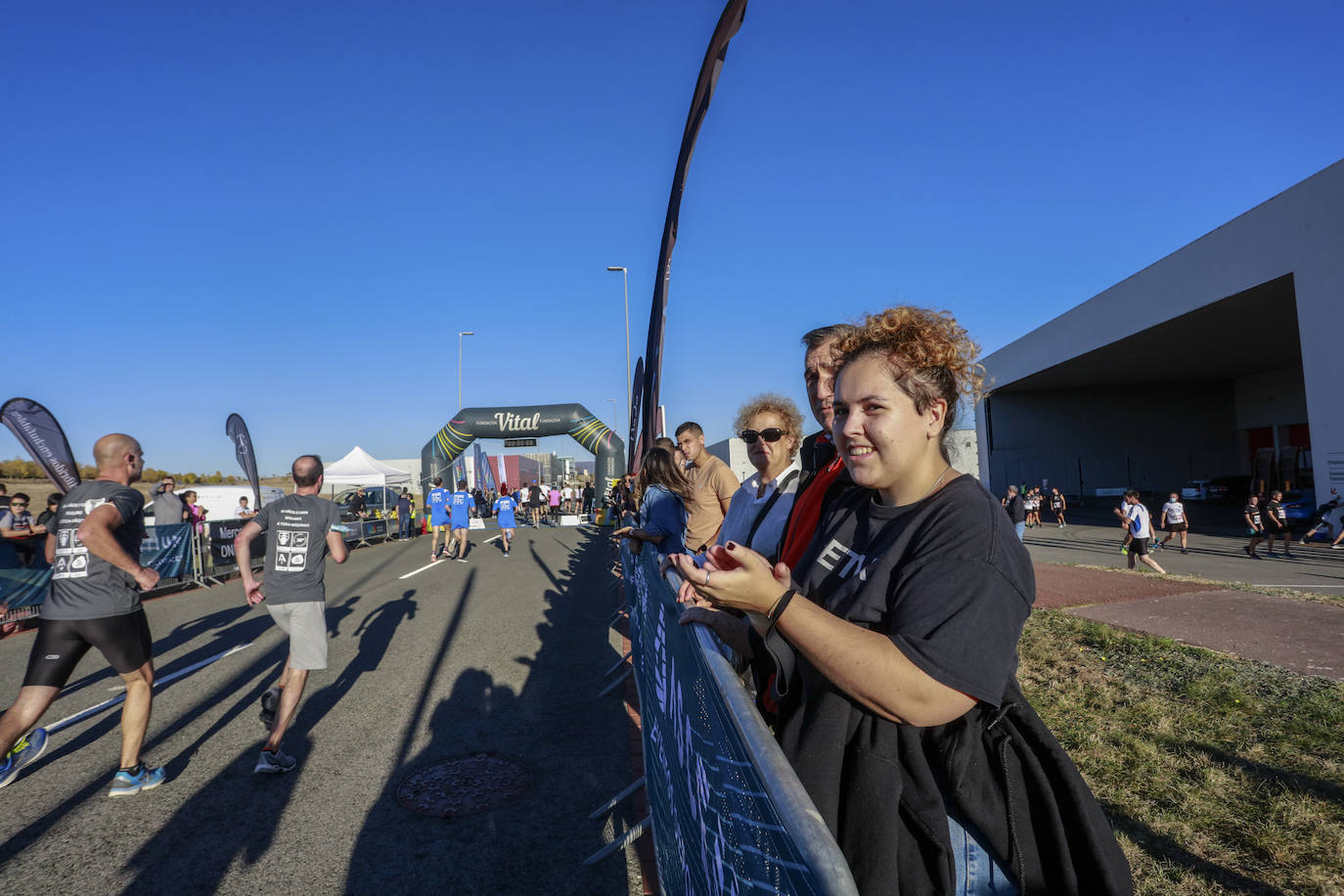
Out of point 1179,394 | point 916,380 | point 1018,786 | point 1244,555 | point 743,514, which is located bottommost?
point 1244,555

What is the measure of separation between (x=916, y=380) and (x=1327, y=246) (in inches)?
825

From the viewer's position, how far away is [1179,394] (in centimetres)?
3975

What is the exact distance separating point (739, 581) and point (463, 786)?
142 inches

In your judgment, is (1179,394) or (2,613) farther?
(1179,394)

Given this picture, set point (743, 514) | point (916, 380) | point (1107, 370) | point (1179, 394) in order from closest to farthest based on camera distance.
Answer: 1. point (916, 380)
2. point (743, 514)
3. point (1107, 370)
4. point (1179, 394)

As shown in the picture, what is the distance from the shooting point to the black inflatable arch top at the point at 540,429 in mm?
28047

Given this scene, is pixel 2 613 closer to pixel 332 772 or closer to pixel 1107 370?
pixel 332 772

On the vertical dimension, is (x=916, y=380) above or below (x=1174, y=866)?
above

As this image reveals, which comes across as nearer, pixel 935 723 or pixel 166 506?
pixel 935 723

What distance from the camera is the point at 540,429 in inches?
1123

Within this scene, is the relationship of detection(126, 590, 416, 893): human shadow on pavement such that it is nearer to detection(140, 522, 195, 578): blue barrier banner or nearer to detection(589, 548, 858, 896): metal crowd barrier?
detection(589, 548, 858, 896): metal crowd barrier

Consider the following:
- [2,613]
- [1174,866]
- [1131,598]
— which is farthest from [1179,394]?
[2,613]

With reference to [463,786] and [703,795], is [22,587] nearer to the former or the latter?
[463,786]

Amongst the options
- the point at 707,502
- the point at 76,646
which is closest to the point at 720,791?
the point at 707,502
